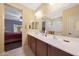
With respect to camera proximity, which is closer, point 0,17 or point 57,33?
point 57,33

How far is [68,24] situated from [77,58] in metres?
0.53

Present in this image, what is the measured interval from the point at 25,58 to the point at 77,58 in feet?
2.28

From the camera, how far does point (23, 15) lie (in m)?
1.75

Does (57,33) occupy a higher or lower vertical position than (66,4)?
lower

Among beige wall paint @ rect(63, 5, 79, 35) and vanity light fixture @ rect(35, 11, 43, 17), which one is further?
vanity light fixture @ rect(35, 11, 43, 17)

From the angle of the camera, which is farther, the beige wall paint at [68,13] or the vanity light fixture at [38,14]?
the vanity light fixture at [38,14]

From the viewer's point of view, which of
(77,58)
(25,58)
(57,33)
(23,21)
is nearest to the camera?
(77,58)

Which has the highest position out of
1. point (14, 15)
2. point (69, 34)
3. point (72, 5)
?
point (72, 5)

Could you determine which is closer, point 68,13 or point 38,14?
point 68,13

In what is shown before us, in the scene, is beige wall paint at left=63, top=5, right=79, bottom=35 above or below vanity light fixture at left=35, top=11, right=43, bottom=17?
below

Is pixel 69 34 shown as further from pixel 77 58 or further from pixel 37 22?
pixel 37 22

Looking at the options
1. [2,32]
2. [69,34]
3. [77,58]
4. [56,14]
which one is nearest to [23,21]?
[2,32]

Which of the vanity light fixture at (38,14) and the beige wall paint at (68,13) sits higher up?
the vanity light fixture at (38,14)

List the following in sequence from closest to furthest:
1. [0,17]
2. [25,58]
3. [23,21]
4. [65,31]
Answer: [25,58] → [65,31] → [23,21] → [0,17]
